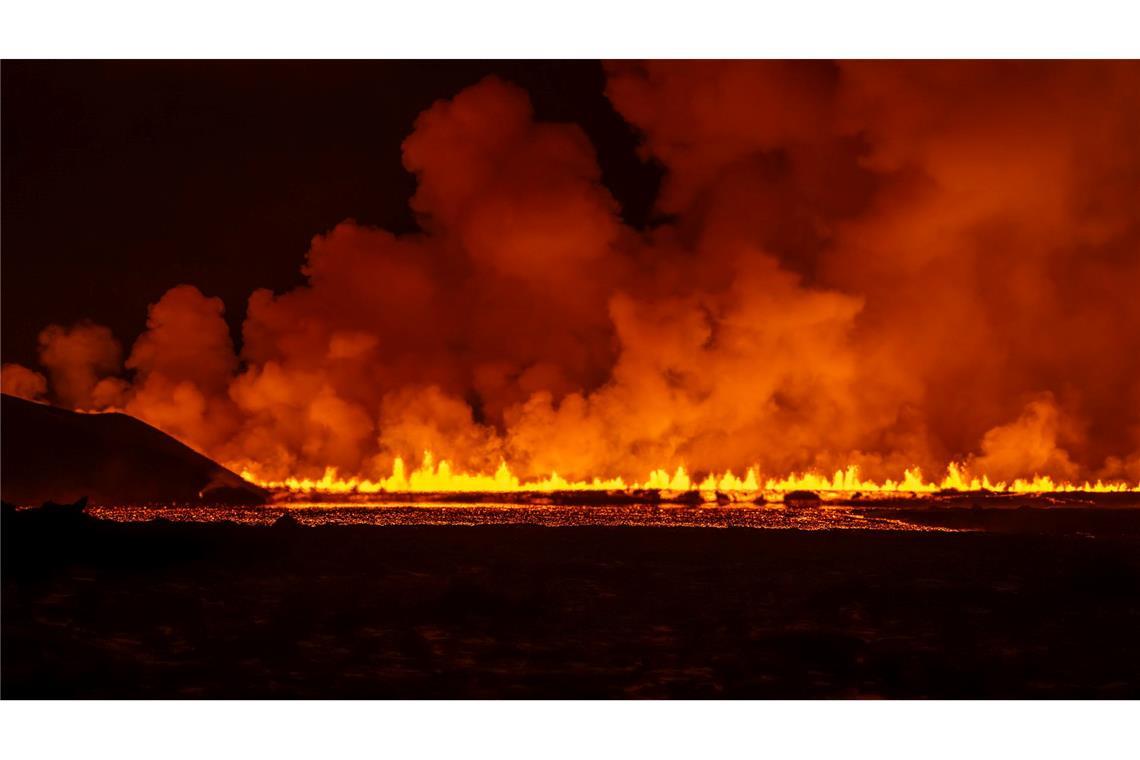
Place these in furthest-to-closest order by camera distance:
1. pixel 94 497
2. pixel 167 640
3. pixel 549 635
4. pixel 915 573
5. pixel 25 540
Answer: pixel 94 497
pixel 915 573
pixel 25 540
pixel 549 635
pixel 167 640

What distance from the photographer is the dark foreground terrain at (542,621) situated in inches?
814

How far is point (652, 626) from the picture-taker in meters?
26.8

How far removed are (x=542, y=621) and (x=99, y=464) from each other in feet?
242

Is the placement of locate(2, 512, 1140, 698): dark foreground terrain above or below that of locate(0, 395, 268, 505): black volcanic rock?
below

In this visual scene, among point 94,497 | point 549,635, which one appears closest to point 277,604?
point 549,635

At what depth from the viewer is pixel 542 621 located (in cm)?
2748

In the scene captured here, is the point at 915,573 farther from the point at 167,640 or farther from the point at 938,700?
the point at 167,640

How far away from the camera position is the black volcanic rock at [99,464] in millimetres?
80875

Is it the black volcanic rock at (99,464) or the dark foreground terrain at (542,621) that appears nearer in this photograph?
the dark foreground terrain at (542,621)

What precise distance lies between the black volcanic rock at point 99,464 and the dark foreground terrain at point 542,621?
38.6 metres

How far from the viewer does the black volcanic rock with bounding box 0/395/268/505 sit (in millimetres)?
80875

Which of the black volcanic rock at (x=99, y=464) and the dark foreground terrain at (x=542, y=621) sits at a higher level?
the black volcanic rock at (x=99, y=464)

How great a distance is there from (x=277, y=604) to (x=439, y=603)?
3997 millimetres

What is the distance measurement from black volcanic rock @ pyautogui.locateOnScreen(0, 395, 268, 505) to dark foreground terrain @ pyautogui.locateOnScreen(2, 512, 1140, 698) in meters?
38.6
